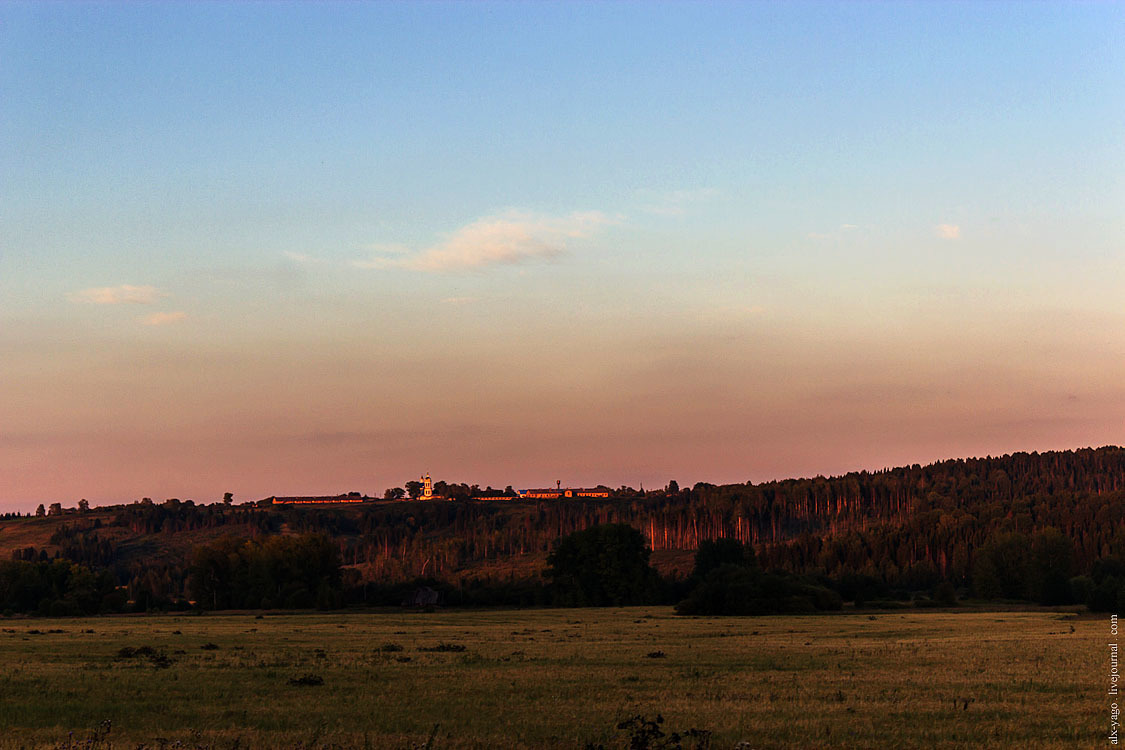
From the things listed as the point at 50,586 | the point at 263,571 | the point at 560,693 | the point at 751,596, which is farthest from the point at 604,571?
the point at 560,693

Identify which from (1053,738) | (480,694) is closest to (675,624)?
(480,694)

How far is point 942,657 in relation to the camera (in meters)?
45.7

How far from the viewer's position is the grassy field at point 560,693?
2528cm

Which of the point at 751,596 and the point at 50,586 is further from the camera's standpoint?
the point at 50,586

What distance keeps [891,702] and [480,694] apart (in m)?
12.0

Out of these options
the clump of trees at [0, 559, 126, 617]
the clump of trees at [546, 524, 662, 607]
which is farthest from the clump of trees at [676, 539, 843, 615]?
the clump of trees at [0, 559, 126, 617]

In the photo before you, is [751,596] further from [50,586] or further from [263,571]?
[50,586]

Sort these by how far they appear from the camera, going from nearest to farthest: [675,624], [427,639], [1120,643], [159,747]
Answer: [159,747], [1120,643], [427,639], [675,624]

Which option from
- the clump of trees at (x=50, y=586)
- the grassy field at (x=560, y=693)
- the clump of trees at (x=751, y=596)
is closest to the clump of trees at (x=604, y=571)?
the clump of trees at (x=751, y=596)

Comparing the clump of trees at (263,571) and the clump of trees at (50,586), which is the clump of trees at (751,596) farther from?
the clump of trees at (50,586)

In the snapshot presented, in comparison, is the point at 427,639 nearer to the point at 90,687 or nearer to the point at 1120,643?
the point at 90,687

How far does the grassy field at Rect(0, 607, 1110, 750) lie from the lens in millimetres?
25281

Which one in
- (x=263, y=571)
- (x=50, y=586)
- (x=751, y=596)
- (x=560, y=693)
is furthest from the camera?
(x=50, y=586)

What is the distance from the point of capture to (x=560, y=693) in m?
33.7
